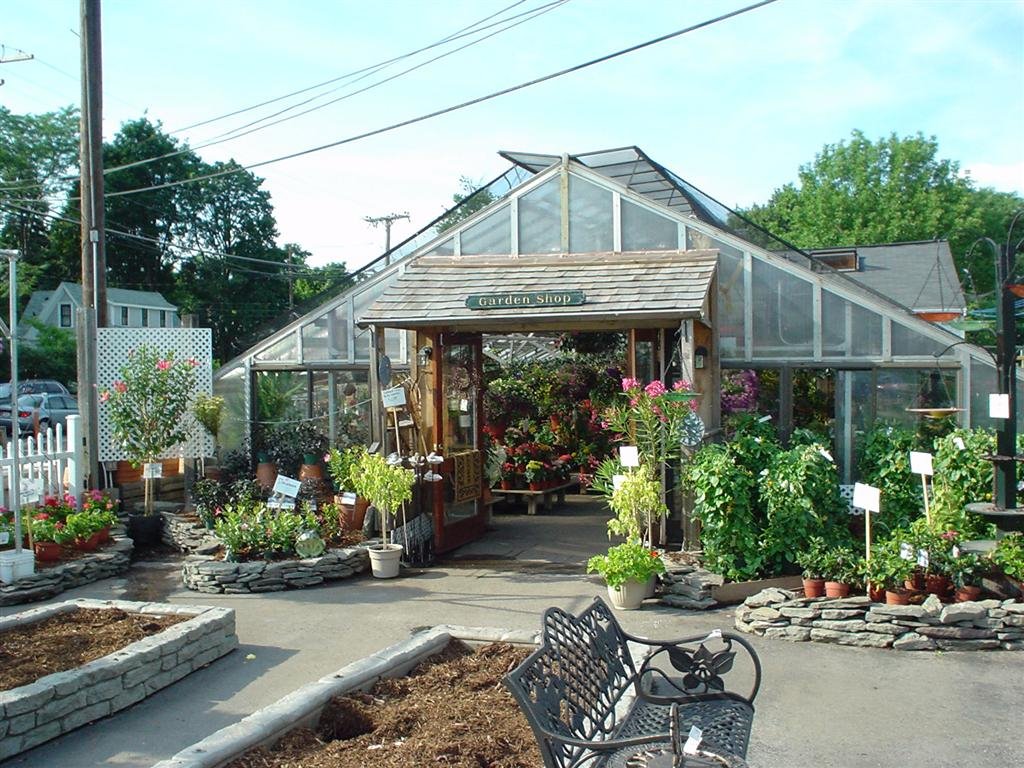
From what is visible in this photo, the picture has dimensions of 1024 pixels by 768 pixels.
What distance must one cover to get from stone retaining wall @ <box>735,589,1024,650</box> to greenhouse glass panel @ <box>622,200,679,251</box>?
4.59 m

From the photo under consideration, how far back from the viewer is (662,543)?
9195 mm

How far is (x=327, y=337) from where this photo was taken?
1184 centimetres

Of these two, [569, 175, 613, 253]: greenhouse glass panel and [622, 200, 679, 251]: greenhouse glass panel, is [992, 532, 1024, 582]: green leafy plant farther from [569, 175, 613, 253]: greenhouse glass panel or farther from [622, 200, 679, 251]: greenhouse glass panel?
[569, 175, 613, 253]: greenhouse glass panel

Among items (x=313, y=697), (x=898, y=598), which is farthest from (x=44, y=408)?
(x=898, y=598)

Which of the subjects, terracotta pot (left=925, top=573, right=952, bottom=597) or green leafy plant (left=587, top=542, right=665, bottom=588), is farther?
green leafy plant (left=587, top=542, right=665, bottom=588)

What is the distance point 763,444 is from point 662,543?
1.60 meters

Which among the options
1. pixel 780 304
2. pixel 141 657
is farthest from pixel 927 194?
pixel 141 657

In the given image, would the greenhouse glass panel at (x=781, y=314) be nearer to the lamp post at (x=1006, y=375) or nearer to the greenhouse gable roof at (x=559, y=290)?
the greenhouse gable roof at (x=559, y=290)

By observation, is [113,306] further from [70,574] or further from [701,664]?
[701,664]

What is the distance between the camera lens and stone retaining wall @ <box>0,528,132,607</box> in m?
8.35

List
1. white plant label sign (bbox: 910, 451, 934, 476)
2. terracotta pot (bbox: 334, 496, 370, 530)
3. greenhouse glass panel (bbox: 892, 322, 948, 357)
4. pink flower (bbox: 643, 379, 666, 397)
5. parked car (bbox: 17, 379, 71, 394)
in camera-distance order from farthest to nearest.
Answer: parked car (bbox: 17, 379, 71, 394)
terracotta pot (bbox: 334, 496, 370, 530)
greenhouse glass panel (bbox: 892, 322, 948, 357)
pink flower (bbox: 643, 379, 666, 397)
white plant label sign (bbox: 910, 451, 934, 476)

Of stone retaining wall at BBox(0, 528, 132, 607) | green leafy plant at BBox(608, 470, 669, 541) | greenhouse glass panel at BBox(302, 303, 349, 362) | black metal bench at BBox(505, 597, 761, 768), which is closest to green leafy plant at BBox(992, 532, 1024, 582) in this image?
green leafy plant at BBox(608, 470, 669, 541)

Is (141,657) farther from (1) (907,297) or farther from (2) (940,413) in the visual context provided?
(1) (907,297)

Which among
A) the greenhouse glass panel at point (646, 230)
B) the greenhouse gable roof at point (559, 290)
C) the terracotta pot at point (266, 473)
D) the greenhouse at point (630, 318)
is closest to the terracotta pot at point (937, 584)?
the greenhouse at point (630, 318)
